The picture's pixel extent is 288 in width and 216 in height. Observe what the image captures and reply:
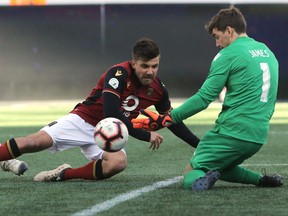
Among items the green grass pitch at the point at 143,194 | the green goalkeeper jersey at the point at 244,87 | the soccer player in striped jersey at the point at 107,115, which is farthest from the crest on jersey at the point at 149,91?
the green goalkeeper jersey at the point at 244,87

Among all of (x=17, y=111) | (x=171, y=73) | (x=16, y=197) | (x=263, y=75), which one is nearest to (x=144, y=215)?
(x=16, y=197)

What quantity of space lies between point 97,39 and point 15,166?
52.4ft

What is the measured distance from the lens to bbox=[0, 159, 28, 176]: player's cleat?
7.35 meters

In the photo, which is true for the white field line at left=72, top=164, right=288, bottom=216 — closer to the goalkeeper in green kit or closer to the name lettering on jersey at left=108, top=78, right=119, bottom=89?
the goalkeeper in green kit

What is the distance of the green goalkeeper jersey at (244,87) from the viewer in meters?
6.56

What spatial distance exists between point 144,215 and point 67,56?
17982 millimetres

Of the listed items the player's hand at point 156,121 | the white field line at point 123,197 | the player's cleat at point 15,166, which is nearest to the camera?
the white field line at point 123,197

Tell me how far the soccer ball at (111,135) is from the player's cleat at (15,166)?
3.08 ft

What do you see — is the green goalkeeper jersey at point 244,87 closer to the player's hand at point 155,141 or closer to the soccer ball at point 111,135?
the player's hand at point 155,141

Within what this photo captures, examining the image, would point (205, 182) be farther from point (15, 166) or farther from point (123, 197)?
point (15, 166)

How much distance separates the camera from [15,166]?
24.2 feet

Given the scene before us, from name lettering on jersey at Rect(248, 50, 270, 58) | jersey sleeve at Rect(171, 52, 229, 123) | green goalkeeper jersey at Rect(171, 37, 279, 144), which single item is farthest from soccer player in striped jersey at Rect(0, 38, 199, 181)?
name lettering on jersey at Rect(248, 50, 270, 58)

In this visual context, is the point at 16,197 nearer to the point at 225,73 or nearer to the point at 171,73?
the point at 225,73

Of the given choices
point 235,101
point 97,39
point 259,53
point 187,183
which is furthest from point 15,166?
point 97,39
